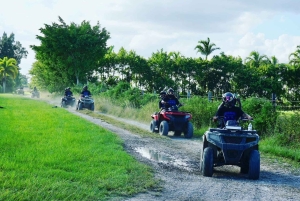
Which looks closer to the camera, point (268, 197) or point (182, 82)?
point (268, 197)

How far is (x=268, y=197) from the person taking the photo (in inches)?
291

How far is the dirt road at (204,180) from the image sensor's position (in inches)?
289

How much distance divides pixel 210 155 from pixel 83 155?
290 centimetres

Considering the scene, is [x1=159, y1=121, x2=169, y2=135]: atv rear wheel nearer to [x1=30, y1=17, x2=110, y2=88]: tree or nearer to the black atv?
the black atv

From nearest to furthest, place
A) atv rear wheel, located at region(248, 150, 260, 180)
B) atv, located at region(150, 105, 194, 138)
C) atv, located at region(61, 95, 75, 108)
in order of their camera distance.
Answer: atv rear wheel, located at region(248, 150, 260, 180) < atv, located at region(150, 105, 194, 138) < atv, located at region(61, 95, 75, 108)

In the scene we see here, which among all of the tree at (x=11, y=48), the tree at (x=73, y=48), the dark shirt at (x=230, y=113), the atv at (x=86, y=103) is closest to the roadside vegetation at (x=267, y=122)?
the dark shirt at (x=230, y=113)

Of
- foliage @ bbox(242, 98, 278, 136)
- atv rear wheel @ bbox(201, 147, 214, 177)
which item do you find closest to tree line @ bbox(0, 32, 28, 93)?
foliage @ bbox(242, 98, 278, 136)

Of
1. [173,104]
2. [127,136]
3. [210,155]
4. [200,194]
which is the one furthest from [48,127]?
[200,194]

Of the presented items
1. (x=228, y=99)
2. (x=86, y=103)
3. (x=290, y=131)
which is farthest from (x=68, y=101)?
(x=228, y=99)

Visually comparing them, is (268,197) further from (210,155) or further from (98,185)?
(98,185)

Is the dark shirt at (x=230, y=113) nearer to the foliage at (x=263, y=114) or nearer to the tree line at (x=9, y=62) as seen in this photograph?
the foliage at (x=263, y=114)

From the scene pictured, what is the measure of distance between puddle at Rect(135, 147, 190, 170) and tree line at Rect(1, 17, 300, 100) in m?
34.4

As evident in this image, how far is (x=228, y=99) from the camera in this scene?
10055 millimetres

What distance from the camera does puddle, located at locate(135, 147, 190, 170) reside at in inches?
413
